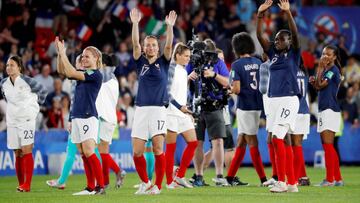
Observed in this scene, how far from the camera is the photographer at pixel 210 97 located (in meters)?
17.5

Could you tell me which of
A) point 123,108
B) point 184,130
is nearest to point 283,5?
point 184,130

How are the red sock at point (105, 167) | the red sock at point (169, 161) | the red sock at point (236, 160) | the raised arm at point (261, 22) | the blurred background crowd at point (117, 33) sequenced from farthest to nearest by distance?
the blurred background crowd at point (117, 33), the red sock at point (236, 160), the red sock at point (105, 167), the red sock at point (169, 161), the raised arm at point (261, 22)

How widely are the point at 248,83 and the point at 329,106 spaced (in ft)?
4.77

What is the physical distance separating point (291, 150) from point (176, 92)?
2421 mm

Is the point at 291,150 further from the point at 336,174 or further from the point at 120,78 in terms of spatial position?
the point at 120,78

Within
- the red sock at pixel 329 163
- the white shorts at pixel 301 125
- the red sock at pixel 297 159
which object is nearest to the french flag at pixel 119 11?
the white shorts at pixel 301 125

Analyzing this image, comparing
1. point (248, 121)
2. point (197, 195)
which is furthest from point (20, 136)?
point (248, 121)

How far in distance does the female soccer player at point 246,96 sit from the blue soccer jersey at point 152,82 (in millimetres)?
2376

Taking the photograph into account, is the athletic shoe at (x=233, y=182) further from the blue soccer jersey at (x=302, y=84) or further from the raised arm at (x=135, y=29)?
the raised arm at (x=135, y=29)

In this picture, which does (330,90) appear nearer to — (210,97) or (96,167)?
(210,97)

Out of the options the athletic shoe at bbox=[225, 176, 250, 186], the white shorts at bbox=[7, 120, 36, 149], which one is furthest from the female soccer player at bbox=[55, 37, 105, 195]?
the athletic shoe at bbox=[225, 176, 250, 186]

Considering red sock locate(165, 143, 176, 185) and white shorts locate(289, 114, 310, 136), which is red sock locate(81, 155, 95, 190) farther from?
white shorts locate(289, 114, 310, 136)

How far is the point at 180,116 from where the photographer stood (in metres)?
17.0

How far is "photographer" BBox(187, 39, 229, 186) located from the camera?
17453 millimetres
